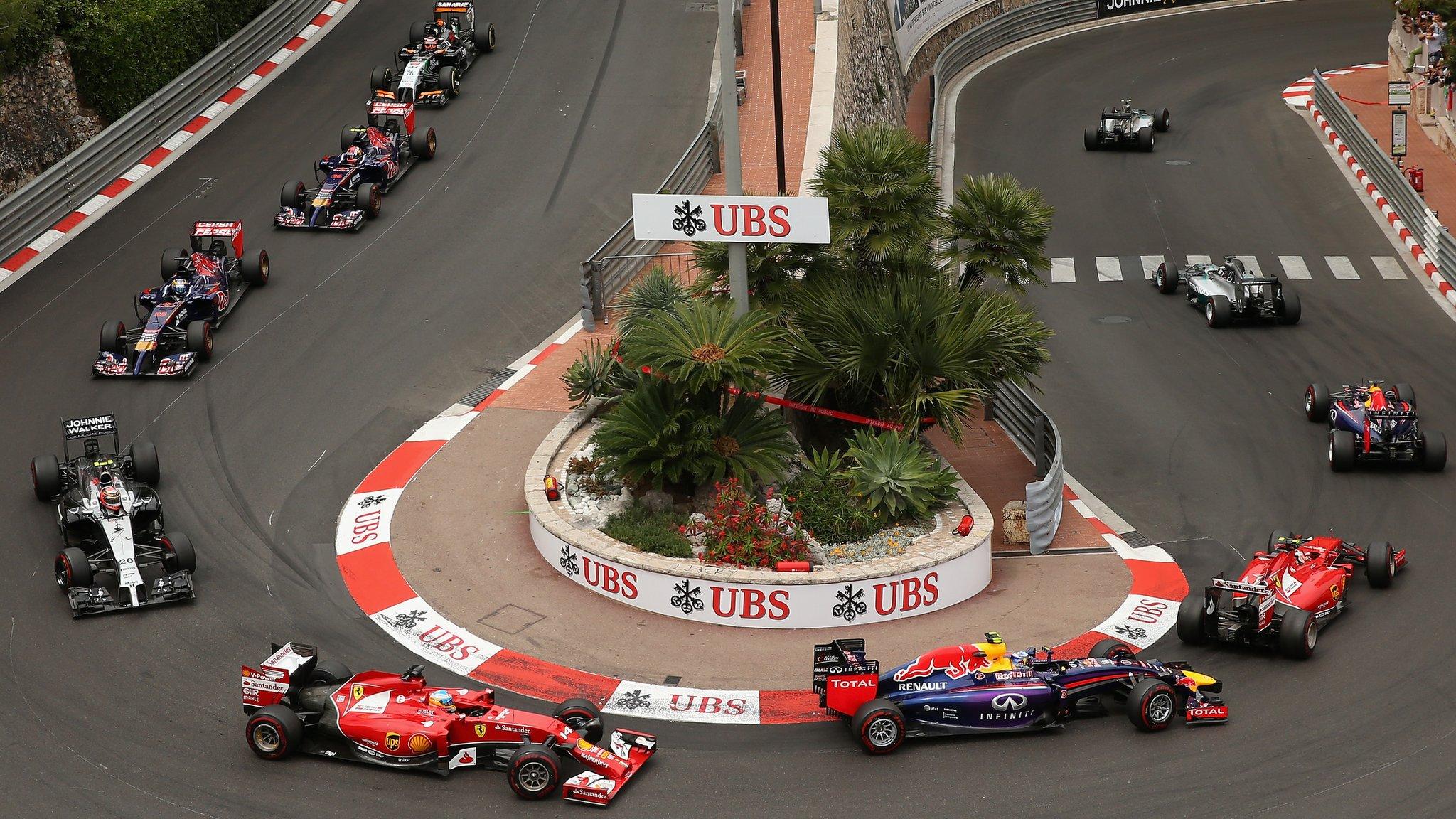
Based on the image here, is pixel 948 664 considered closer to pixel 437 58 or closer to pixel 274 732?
pixel 274 732

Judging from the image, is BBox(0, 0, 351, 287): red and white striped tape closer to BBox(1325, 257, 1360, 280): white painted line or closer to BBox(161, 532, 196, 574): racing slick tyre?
BBox(161, 532, 196, 574): racing slick tyre

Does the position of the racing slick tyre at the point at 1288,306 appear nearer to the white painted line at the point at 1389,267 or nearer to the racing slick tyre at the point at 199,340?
the white painted line at the point at 1389,267

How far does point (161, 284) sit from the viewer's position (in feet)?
95.5

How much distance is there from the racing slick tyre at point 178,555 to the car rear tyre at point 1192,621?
11954 millimetres

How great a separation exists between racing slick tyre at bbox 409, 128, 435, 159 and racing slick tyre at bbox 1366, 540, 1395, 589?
70.4 feet

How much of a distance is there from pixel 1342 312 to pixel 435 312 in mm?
16873

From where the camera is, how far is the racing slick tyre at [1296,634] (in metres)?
18.3

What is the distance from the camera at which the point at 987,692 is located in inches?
670

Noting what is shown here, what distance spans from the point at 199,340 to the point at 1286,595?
1697cm

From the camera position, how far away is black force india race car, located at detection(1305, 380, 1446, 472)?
936 inches

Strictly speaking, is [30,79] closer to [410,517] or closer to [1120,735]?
[410,517]

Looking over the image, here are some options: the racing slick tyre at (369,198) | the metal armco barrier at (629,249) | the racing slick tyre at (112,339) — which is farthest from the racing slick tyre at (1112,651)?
the racing slick tyre at (369,198)

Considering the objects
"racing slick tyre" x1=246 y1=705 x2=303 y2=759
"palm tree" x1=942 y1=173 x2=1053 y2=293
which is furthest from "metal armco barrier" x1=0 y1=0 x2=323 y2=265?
"palm tree" x1=942 y1=173 x2=1053 y2=293

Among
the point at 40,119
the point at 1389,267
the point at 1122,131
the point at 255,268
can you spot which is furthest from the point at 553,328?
the point at 1122,131
